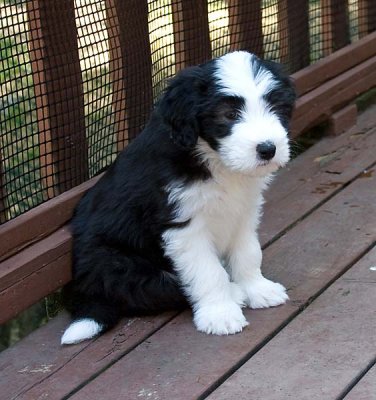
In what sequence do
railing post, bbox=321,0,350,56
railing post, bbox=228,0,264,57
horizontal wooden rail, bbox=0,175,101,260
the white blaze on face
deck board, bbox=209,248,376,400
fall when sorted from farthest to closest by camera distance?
1. railing post, bbox=321,0,350,56
2. railing post, bbox=228,0,264,57
3. horizontal wooden rail, bbox=0,175,101,260
4. the white blaze on face
5. deck board, bbox=209,248,376,400

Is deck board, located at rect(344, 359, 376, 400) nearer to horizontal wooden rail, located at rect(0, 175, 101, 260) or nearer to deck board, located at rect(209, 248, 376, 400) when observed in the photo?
deck board, located at rect(209, 248, 376, 400)

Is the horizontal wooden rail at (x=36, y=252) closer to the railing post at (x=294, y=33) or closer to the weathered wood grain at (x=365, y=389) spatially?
the weathered wood grain at (x=365, y=389)

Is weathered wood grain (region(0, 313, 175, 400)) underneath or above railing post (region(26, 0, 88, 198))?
underneath

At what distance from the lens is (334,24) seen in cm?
625

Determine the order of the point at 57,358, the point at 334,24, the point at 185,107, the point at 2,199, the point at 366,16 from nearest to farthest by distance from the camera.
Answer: the point at 185,107 < the point at 57,358 < the point at 2,199 < the point at 334,24 < the point at 366,16

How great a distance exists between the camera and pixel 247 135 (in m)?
3.39

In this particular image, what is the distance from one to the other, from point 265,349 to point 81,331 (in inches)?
29.7

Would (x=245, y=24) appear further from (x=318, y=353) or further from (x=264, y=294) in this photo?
(x=318, y=353)

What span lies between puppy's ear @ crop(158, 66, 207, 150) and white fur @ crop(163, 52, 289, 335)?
97 millimetres

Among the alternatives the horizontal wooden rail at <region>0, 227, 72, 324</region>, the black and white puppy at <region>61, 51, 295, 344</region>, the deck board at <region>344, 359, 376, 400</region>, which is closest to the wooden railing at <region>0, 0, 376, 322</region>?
the horizontal wooden rail at <region>0, 227, 72, 324</region>

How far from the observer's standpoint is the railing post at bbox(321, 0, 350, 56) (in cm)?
621

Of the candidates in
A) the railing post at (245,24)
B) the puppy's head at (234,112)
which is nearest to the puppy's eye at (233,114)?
the puppy's head at (234,112)

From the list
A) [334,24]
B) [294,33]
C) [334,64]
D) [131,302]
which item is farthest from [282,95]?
[334,24]

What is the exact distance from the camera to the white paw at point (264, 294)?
3.95 m
